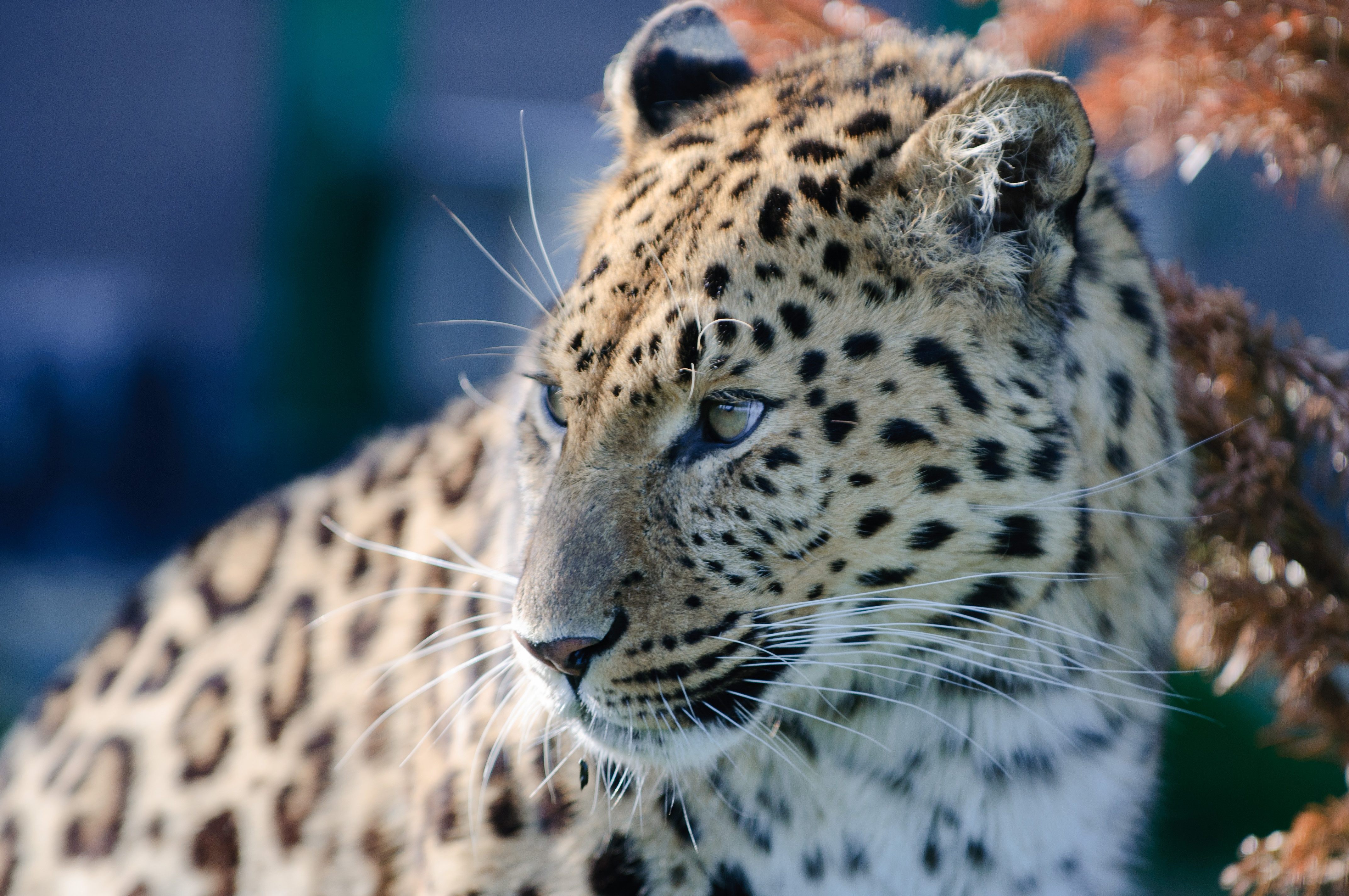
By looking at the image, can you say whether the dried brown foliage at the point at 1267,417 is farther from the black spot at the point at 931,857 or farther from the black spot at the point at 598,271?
the black spot at the point at 598,271

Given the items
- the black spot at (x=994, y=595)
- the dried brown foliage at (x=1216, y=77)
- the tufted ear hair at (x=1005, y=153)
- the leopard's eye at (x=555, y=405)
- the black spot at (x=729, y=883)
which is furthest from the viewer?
the dried brown foliage at (x=1216, y=77)

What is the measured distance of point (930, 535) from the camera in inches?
81.3

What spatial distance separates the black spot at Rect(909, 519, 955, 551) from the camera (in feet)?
6.76

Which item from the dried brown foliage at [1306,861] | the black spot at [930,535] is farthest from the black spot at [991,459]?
the dried brown foliage at [1306,861]

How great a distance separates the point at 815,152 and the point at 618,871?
1.36 meters

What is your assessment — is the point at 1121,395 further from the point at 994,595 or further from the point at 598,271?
the point at 598,271

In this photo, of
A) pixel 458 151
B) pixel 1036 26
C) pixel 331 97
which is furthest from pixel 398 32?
pixel 1036 26

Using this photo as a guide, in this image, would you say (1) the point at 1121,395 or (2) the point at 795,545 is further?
(1) the point at 1121,395

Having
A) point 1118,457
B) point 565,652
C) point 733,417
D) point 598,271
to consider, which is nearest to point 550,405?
point 598,271

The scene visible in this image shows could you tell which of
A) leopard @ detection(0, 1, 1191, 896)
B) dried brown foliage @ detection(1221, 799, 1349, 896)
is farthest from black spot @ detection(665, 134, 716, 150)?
dried brown foliage @ detection(1221, 799, 1349, 896)

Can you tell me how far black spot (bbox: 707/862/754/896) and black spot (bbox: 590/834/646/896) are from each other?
0.13 metres

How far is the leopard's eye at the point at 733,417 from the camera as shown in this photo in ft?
6.80

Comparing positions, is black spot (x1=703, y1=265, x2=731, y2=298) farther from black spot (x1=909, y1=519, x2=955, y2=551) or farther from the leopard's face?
black spot (x1=909, y1=519, x2=955, y2=551)

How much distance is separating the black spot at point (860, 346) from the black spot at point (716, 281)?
224 millimetres
